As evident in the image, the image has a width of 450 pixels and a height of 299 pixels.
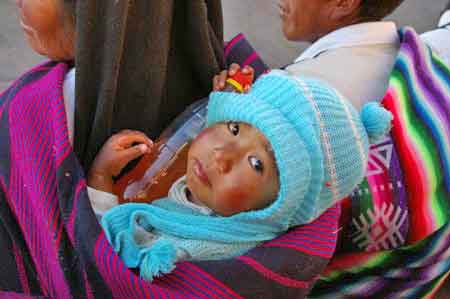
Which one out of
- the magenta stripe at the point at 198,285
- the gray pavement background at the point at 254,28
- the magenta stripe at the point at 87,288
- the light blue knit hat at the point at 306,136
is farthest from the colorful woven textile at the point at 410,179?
the gray pavement background at the point at 254,28

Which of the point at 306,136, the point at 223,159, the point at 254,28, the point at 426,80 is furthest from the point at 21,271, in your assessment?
the point at 254,28

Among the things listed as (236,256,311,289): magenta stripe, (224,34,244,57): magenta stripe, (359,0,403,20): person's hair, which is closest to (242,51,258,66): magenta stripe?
(224,34,244,57): magenta stripe

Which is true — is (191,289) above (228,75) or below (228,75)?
below

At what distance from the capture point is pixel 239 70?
1136 millimetres

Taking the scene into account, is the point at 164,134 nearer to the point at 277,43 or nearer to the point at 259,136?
the point at 259,136

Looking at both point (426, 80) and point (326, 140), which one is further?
point (426, 80)

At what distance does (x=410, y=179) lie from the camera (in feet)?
3.57

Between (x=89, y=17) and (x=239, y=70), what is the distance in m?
0.34

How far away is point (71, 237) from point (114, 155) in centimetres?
14

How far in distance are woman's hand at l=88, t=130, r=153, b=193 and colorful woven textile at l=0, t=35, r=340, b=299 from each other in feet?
0.22

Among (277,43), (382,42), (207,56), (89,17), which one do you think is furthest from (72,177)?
(277,43)

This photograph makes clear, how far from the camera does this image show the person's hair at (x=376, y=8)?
4.06 ft

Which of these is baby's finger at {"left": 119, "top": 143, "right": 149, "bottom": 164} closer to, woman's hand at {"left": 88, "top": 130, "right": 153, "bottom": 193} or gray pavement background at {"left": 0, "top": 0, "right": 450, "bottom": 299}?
woman's hand at {"left": 88, "top": 130, "right": 153, "bottom": 193}

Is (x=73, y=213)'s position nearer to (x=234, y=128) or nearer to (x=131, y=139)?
(x=131, y=139)
